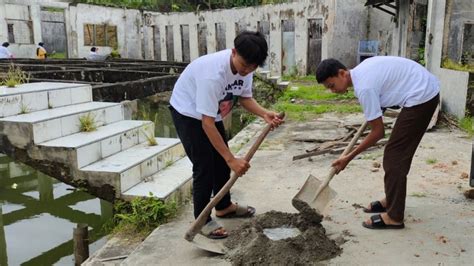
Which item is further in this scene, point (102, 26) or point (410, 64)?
point (102, 26)

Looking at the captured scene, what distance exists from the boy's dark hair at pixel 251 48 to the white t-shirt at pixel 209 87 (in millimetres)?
185

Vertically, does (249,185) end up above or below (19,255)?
above

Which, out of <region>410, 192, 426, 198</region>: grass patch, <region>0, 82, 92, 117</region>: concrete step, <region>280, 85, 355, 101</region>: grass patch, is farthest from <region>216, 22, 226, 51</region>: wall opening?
<region>410, 192, 426, 198</region>: grass patch

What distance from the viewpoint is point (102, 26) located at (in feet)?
77.2

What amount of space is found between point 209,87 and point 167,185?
1.67 m

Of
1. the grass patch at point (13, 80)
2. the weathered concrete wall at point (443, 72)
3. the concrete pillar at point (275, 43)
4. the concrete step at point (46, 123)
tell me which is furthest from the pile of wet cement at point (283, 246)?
the concrete pillar at point (275, 43)

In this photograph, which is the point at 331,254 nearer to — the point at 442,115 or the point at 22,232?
the point at 22,232

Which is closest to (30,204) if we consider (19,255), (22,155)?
(19,255)

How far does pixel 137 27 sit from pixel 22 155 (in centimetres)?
2089

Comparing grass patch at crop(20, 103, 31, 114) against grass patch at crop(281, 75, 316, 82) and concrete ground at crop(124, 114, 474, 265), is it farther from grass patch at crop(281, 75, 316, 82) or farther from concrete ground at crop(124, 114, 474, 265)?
grass patch at crop(281, 75, 316, 82)

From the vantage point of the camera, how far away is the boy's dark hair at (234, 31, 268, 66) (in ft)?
9.24

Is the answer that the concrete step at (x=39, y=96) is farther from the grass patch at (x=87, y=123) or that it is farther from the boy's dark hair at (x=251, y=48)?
the boy's dark hair at (x=251, y=48)

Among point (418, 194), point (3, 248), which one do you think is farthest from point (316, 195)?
point (3, 248)

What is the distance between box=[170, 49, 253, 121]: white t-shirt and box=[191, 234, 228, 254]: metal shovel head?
33.9 inches
